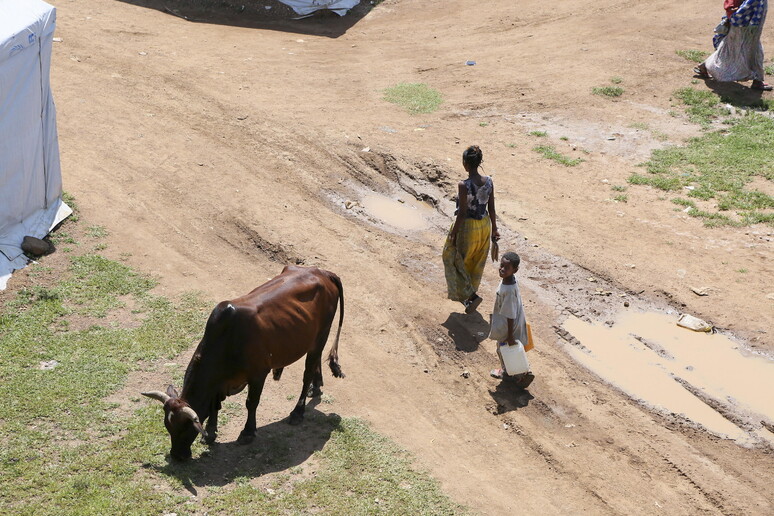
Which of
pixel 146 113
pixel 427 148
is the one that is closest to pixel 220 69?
pixel 146 113

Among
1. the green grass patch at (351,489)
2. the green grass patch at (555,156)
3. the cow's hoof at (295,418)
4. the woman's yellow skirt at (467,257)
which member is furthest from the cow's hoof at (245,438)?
the green grass patch at (555,156)

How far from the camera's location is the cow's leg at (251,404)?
7.07 m

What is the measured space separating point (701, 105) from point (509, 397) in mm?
9449

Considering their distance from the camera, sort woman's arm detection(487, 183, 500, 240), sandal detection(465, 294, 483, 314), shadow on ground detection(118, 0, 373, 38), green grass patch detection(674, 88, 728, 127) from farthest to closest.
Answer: shadow on ground detection(118, 0, 373, 38)
green grass patch detection(674, 88, 728, 127)
sandal detection(465, 294, 483, 314)
woman's arm detection(487, 183, 500, 240)

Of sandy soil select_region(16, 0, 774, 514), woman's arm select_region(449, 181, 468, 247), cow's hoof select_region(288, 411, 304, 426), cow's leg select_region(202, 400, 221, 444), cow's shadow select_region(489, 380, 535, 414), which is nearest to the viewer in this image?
cow's leg select_region(202, 400, 221, 444)

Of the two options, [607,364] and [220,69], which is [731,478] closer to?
[607,364]

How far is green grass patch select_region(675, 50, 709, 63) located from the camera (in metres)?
17.3

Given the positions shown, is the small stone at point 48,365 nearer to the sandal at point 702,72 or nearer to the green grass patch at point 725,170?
the green grass patch at point 725,170

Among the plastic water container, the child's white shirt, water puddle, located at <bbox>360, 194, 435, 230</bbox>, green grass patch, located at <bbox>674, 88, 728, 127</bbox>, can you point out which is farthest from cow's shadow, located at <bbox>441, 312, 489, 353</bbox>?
green grass patch, located at <bbox>674, 88, 728, 127</bbox>

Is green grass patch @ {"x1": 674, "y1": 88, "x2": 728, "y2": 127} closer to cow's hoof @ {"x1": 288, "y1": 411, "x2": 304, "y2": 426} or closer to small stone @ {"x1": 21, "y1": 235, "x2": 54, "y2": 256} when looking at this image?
cow's hoof @ {"x1": 288, "y1": 411, "x2": 304, "y2": 426}

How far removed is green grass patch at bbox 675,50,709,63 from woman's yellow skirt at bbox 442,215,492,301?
1001 cm

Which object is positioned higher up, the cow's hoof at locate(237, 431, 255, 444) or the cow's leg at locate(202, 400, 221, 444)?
the cow's leg at locate(202, 400, 221, 444)

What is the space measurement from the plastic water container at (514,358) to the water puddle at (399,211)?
3.78m

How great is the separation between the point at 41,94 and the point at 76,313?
3.40 meters
